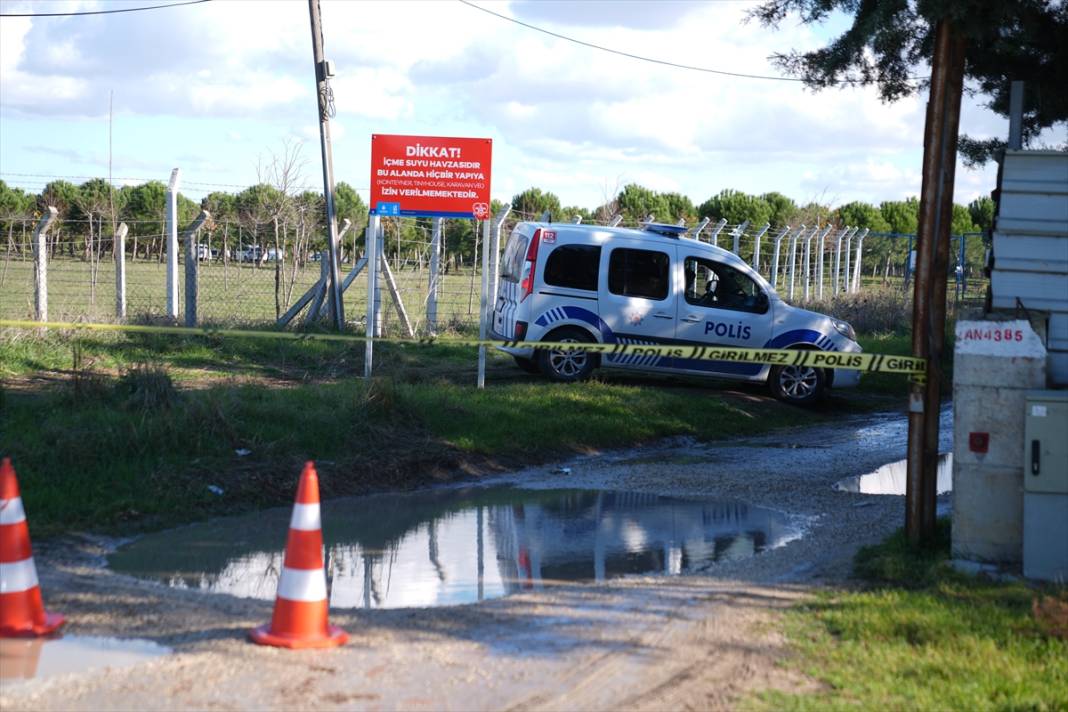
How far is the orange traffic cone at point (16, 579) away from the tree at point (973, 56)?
8.44 metres

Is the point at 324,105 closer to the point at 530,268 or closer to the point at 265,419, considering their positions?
the point at 530,268

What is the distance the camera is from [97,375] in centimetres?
1070

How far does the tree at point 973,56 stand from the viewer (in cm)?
1109

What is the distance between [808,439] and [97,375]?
797 cm

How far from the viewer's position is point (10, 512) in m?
5.82

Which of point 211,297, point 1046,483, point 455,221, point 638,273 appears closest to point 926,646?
point 1046,483

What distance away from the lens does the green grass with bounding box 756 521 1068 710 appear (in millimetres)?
4941

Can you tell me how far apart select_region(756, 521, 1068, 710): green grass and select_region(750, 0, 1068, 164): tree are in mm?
5876

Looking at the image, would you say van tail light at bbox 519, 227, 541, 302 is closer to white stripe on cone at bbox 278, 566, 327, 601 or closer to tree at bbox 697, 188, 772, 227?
white stripe on cone at bbox 278, 566, 327, 601

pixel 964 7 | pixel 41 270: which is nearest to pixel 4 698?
pixel 964 7

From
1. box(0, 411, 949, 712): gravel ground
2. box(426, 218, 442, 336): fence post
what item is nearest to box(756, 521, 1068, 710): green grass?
box(0, 411, 949, 712): gravel ground

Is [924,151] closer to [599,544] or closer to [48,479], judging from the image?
[599,544]

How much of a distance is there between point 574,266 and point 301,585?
9.93 metres

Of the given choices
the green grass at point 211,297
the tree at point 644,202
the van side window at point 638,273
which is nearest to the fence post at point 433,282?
the green grass at point 211,297
